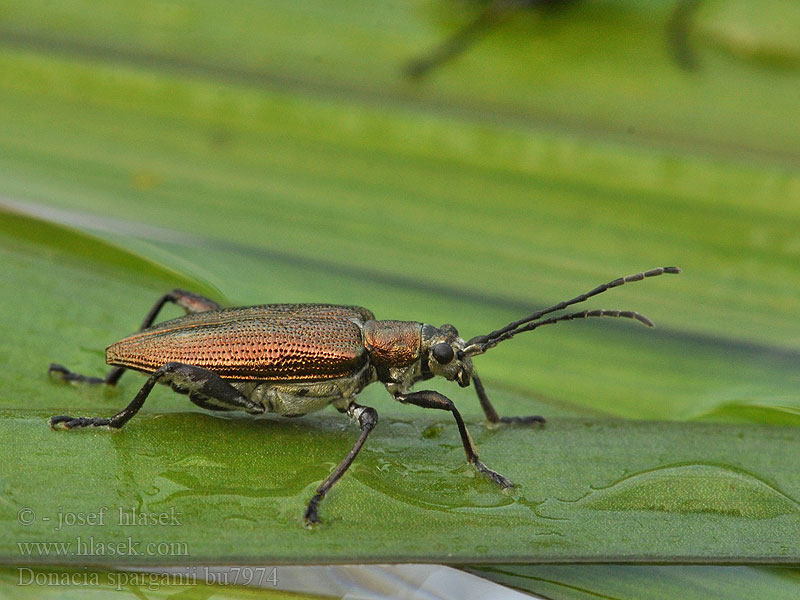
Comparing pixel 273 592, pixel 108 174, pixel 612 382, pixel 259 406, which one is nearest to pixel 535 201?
pixel 612 382

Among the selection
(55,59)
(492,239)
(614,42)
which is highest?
(614,42)

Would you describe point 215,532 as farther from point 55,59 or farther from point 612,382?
point 55,59

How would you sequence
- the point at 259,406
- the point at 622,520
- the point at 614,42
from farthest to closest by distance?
the point at 614,42
the point at 259,406
the point at 622,520

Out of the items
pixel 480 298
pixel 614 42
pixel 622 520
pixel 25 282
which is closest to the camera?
pixel 622 520

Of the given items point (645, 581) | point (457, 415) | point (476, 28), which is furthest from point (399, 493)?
point (476, 28)

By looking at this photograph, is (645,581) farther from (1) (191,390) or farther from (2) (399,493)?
(1) (191,390)

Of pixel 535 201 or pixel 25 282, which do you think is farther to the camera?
pixel 535 201

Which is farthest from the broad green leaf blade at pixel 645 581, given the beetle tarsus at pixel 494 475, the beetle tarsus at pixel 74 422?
the beetle tarsus at pixel 74 422

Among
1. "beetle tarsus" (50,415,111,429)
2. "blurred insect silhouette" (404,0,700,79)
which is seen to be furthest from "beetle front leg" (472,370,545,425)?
"blurred insect silhouette" (404,0,700,79)
